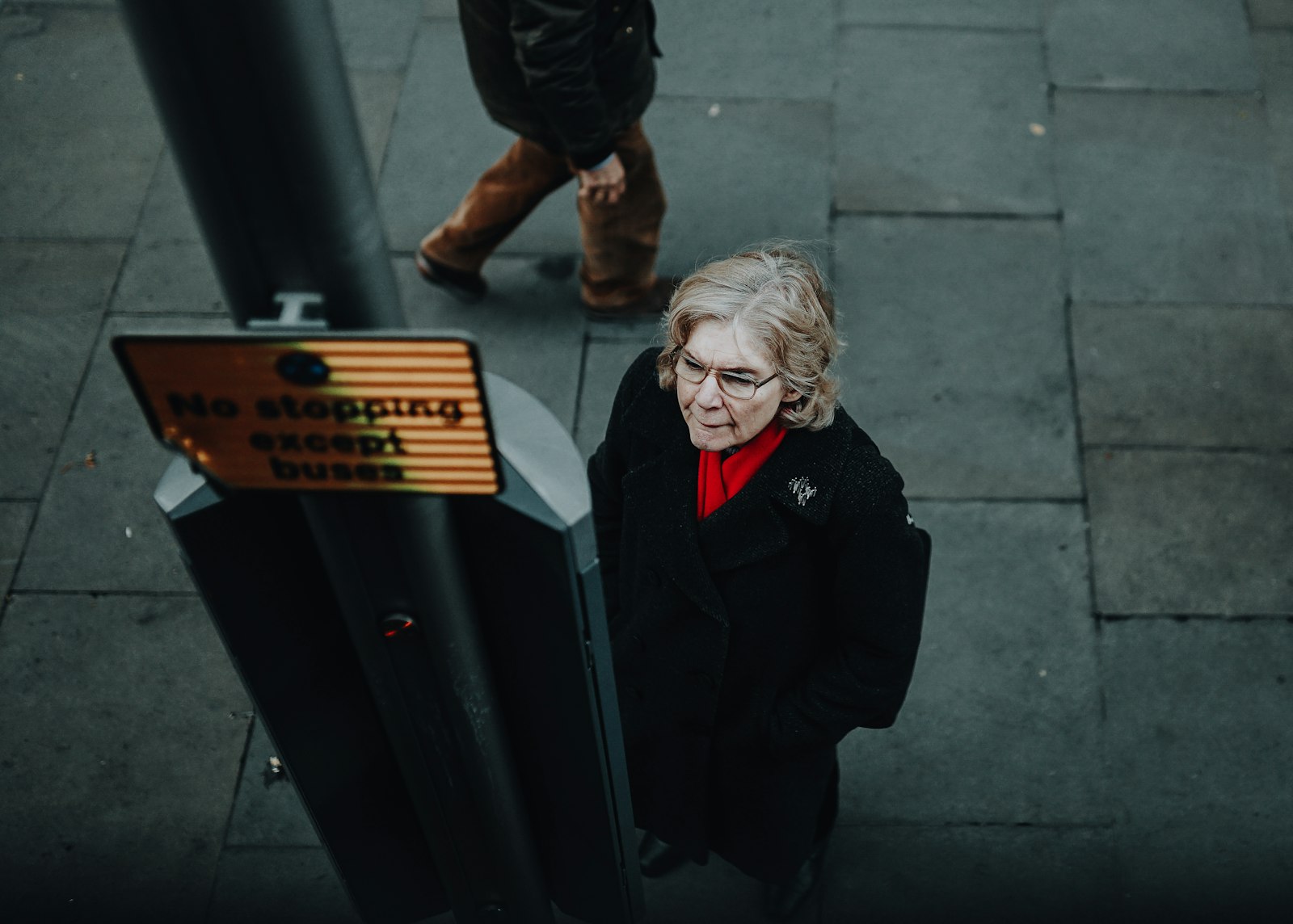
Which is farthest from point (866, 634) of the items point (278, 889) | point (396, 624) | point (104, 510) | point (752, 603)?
point (104, 510)

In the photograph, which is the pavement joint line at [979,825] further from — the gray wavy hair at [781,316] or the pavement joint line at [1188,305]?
the pavement joint line at [1188,305]

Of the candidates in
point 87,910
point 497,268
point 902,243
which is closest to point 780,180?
point 902,243

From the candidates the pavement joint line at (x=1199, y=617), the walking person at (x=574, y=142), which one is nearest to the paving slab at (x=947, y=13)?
the walking person at (x=574, y=142)

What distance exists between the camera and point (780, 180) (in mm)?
5586

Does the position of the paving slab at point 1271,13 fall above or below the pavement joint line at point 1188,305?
above

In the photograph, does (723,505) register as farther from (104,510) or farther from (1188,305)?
(1188,305)

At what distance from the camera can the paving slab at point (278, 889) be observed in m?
3.85

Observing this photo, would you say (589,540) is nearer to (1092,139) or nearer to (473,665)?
(473,665)

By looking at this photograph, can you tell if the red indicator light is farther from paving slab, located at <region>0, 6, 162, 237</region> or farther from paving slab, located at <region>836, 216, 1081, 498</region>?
paving slab, located at <region>0, 6, 162, 237</region>

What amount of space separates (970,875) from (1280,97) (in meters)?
3.99

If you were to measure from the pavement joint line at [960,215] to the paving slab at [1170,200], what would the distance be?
9cm

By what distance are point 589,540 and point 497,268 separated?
375 cm

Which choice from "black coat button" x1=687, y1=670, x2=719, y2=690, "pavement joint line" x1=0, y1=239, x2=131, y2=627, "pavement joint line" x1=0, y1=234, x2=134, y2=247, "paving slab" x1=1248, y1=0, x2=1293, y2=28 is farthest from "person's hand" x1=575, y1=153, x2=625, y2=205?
"paving slab" x1=1248, y1=0, x2=1293, y2=28

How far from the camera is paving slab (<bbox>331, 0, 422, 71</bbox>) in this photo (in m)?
6.07
